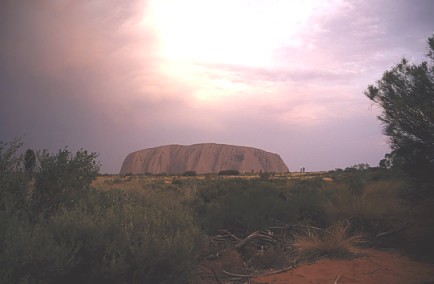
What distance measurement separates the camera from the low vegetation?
169 inches

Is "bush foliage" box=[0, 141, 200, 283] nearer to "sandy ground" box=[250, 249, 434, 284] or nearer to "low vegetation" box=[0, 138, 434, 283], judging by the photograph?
"low vegetation" box=[0, 138, 434, 283]

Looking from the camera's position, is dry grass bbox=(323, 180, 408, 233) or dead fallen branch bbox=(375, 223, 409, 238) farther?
dry grass bbox=(323, 180, 408, 233)

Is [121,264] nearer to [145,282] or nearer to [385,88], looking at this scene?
[145,282]

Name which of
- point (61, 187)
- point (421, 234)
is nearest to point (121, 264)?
point (61, 187)

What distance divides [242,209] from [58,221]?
5.73m

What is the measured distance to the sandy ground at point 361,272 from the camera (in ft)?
19.5

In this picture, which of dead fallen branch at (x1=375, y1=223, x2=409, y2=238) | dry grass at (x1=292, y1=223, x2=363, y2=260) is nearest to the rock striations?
dead fallen branch at (x1=375, y1=223, x2=409, y2=238)

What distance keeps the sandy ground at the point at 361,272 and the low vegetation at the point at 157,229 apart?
1.35 ft

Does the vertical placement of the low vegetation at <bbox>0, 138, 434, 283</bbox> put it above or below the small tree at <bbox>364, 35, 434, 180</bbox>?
below

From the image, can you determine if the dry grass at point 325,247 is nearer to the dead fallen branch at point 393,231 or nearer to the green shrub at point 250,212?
the dead fallen branch at point 393,231

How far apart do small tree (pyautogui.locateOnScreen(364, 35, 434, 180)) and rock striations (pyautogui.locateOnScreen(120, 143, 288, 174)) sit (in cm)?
9868

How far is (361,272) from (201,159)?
10880 centimetres

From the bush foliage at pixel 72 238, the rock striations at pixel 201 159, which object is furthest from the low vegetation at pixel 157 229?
the rock striations at pixel 201 159

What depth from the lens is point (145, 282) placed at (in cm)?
463
